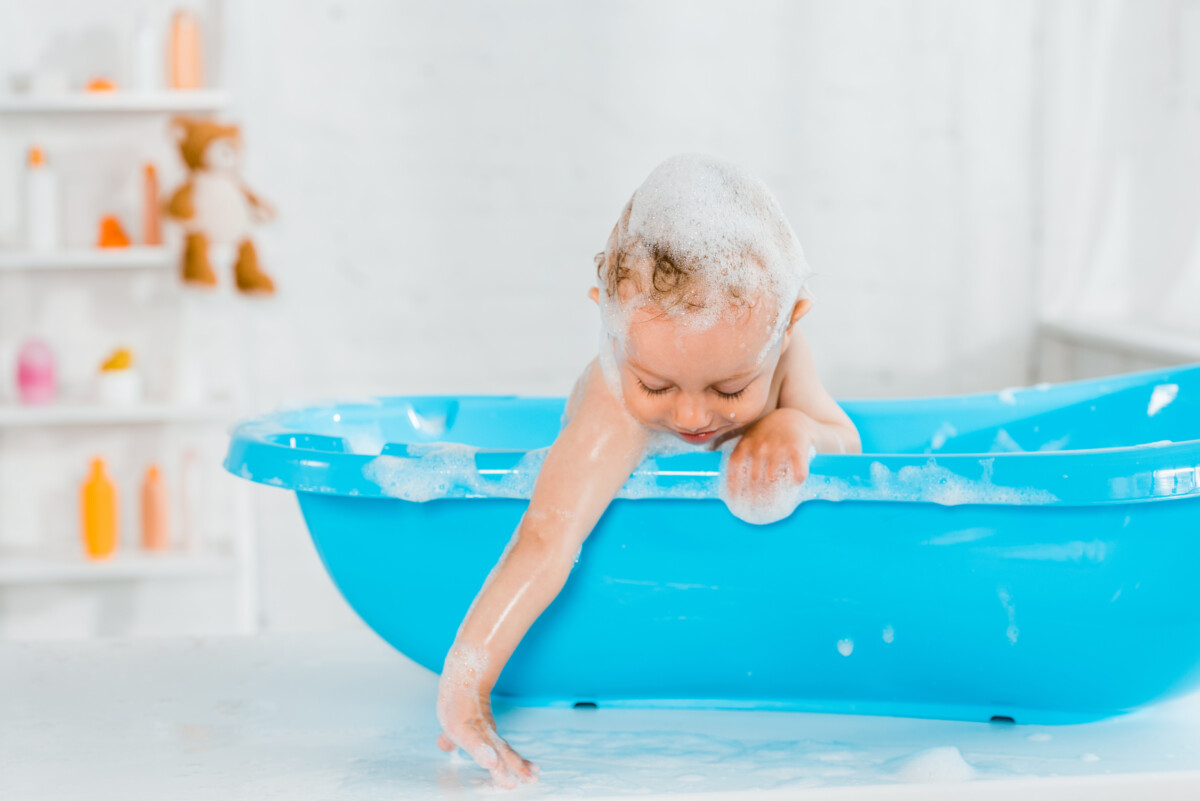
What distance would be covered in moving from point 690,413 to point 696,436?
46 millimetres

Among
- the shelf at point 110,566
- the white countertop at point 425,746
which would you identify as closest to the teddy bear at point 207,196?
the shelf at point 110,566

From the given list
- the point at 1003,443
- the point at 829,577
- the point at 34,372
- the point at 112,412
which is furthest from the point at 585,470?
the point at 34,372

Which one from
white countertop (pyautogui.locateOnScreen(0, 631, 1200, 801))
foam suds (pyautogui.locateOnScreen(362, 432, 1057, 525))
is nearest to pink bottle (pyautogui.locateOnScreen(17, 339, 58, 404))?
white countertop (pyautogui.locateOnScreen(0, 631, 1200, 801))

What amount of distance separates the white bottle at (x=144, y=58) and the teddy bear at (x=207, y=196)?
4.3 inches

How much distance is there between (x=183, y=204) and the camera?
2.38m

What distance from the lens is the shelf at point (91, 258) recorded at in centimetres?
239

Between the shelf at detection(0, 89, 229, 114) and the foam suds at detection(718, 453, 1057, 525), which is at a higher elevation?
the shelf at detection(0, 89, 229, 114)

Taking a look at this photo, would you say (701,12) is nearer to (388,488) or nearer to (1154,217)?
(1154,217)

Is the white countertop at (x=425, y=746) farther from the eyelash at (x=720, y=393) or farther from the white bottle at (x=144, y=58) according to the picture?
the white bottle at (x=144, y=58)

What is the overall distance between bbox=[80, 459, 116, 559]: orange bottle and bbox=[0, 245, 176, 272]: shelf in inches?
16.6

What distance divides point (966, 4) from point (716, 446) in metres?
2.17

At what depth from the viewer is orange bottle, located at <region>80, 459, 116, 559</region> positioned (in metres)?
2.44

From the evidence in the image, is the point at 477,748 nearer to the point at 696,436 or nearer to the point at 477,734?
the point at 477,734

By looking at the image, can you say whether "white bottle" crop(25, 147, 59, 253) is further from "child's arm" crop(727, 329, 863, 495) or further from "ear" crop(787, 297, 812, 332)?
"ear" crop(787, 297, 812, 332)
